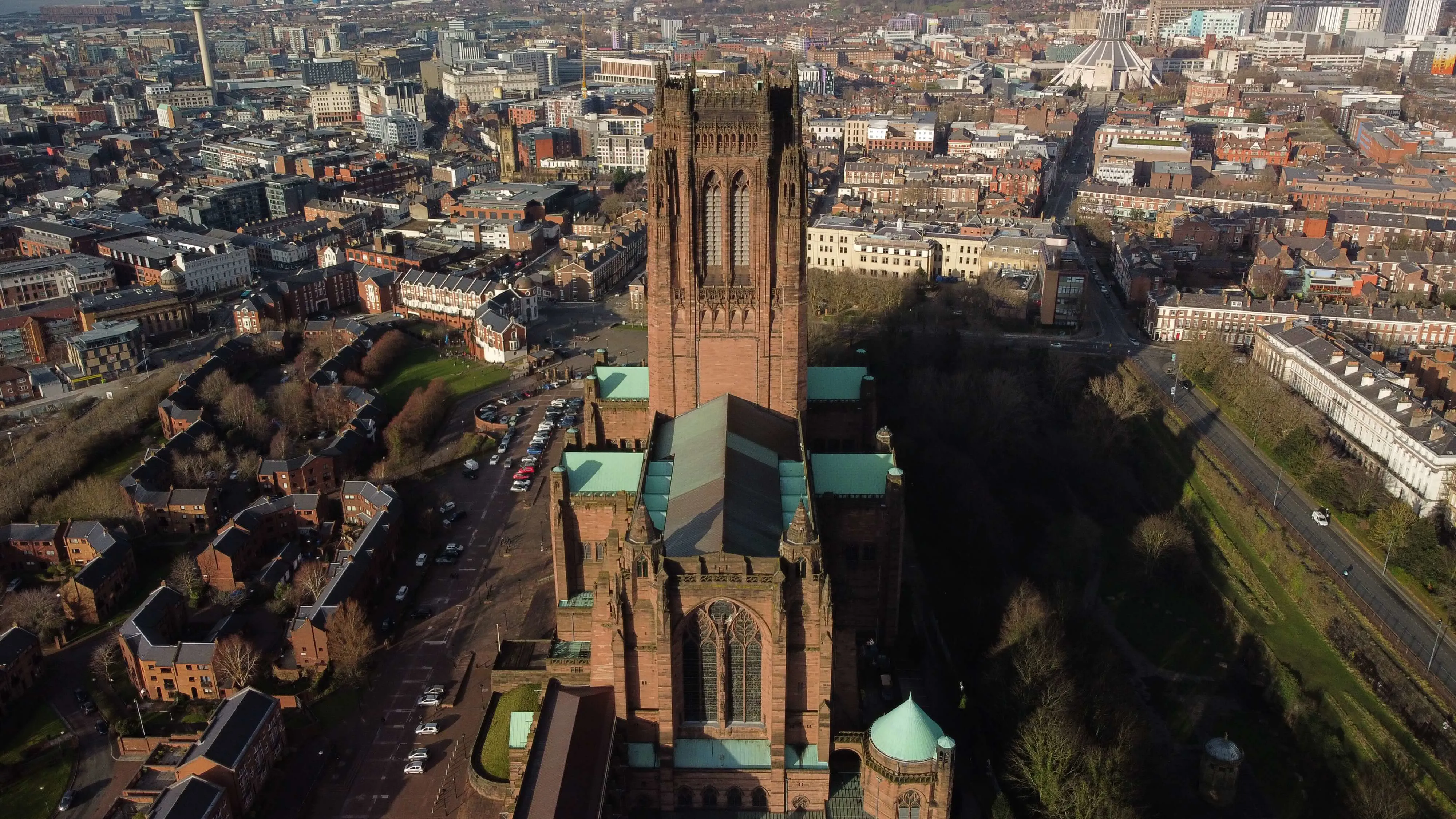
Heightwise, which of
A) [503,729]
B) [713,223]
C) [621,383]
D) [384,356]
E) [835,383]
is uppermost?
[713,223]

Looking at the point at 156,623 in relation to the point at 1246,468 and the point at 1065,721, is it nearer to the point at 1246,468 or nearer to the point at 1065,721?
the point at 1065,721

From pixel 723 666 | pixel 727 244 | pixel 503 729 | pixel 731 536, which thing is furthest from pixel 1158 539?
pixel 503 729

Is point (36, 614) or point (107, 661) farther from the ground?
point (36, 614)

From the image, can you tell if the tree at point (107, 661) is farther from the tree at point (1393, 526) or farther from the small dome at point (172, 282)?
the tree at point (1393, 526)

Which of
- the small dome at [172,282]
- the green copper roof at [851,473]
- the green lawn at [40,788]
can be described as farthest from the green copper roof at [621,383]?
the small dome at [172,282]

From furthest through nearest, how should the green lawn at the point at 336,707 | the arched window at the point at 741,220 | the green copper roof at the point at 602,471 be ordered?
the green lawn at the point at 336,707 < the green copper roof at the point at 602,471 < the arched window at the point at 741,220

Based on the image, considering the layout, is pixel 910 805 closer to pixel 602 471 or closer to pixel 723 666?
pixel 723 666

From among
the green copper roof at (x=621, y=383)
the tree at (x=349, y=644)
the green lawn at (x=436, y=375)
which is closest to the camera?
the tree at (x=349, y=644)

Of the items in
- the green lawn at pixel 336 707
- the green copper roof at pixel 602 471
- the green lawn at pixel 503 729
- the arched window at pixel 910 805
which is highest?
the green copper roof at pixel 602 471
